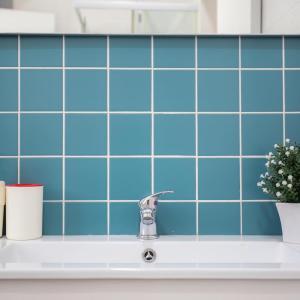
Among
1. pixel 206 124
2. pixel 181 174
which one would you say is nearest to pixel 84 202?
pixel 181 174

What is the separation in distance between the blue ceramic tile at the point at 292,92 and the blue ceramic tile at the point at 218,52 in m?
0.16

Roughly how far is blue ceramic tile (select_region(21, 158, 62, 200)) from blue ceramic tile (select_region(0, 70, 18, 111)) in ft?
0.51

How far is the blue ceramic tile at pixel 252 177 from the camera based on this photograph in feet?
3.73

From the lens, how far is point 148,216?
106 centimetres

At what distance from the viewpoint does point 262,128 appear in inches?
45.1

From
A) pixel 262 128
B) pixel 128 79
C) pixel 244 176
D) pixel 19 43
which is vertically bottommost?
pixel 244 176

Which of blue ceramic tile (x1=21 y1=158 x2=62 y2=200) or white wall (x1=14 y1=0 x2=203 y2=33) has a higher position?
white wall (x1=14 y1=0 x2=203 y2=33)

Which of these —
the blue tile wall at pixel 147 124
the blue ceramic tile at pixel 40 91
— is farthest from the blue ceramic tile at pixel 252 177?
A: the blue ceramic tile at pixel 40 91

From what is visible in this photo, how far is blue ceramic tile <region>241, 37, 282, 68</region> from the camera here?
3.78 ft

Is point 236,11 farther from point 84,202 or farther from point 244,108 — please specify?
point 84,202

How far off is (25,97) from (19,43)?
16cm

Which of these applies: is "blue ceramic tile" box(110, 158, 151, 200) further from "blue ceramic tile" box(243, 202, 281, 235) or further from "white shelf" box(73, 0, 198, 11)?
"white shelf" box(73, 0, 198, 11)

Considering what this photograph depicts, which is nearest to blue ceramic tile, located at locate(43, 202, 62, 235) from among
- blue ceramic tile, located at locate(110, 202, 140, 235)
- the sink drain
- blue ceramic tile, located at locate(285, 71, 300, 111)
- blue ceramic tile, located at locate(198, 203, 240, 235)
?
blue ceramic tile, located at locate(110, 202, 140, 235)

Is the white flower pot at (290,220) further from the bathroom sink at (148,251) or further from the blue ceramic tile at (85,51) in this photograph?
the blue ceramic tile at (85,51)
